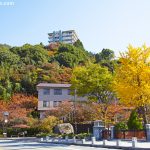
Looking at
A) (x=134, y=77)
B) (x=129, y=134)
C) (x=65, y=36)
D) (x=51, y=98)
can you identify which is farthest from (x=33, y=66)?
(x=65, y=36)

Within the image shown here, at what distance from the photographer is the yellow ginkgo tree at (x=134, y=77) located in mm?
34312

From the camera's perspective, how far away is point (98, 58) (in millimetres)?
97188

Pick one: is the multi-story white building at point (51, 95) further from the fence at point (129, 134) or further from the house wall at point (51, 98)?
the fence at point (129, 134)

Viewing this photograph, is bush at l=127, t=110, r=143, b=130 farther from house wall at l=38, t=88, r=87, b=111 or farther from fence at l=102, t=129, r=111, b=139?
house wall at l=38, t=88, r=87, b=111

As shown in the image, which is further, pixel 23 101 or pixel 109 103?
pixel 23 101

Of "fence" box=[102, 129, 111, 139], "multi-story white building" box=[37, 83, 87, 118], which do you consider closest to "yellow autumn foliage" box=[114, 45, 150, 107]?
"fence" box=[102, 129, 111, 139]

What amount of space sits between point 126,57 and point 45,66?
49.4 m

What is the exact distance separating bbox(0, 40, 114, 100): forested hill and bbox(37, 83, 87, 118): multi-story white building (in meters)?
7.35

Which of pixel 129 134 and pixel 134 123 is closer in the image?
pixel 129 134

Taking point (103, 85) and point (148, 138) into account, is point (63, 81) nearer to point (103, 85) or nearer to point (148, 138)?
point (103, 85)

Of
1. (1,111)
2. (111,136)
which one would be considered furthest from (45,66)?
(111,136)

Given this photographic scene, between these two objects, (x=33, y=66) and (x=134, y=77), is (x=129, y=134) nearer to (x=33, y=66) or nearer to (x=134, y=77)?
(x=134, y=77)

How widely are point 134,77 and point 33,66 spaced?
51.2 metres

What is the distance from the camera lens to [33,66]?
274 ft
